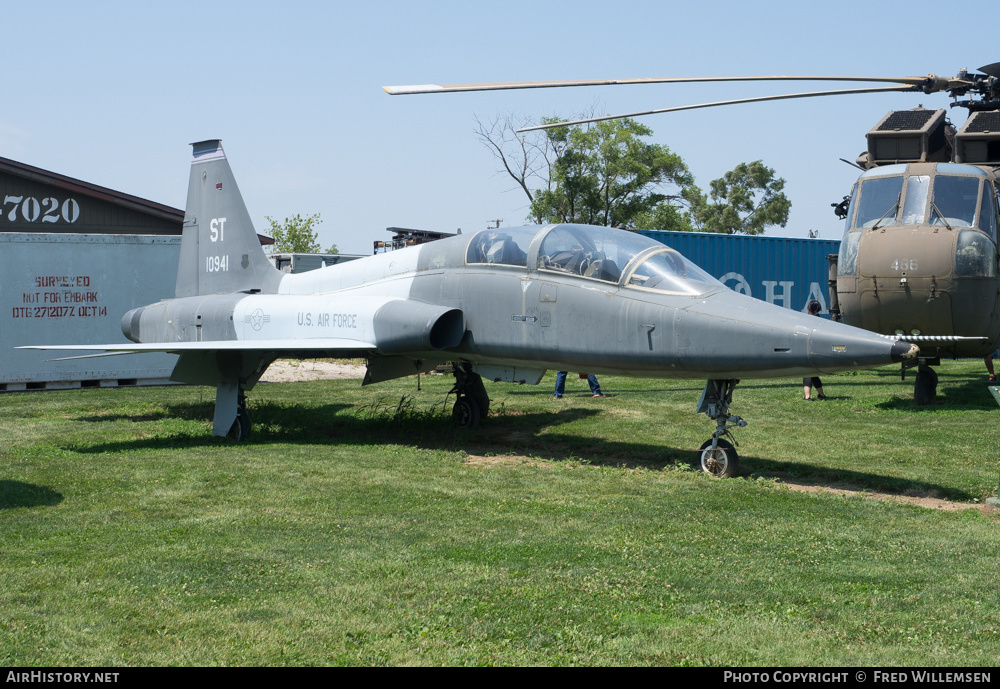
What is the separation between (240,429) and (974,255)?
1104cm

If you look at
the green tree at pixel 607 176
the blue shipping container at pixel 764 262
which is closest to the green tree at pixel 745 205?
the green tree at pixel 607 176

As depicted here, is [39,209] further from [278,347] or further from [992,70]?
[992,70]

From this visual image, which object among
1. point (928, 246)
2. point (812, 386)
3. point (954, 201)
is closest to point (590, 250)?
point (928, 246)

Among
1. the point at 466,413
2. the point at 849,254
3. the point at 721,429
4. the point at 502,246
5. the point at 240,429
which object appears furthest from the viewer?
the point at 849,254

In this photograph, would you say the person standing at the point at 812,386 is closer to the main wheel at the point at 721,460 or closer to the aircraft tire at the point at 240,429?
the main wheel at the point at 721,460

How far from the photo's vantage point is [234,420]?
12.6 m

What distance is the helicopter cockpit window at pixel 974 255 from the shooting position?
13688 mm

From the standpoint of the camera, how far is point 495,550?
646 centimetres

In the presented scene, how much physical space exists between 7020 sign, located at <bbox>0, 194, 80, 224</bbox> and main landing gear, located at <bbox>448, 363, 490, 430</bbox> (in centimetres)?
1713

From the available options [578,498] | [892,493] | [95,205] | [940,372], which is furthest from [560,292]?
[95,205]

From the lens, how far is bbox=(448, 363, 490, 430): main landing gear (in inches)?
531
